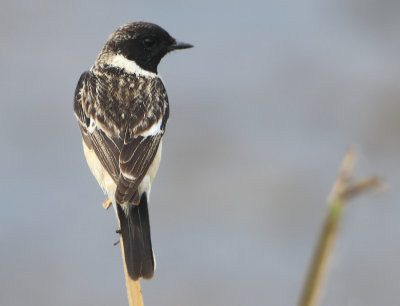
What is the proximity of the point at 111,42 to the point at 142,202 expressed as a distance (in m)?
1.90

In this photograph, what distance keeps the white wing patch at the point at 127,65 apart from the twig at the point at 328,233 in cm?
432

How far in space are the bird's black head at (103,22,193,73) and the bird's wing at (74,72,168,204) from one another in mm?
677

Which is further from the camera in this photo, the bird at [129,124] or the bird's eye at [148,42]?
the bird's eye at [148,42]

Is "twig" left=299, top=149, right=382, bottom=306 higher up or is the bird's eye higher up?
the bird's eye

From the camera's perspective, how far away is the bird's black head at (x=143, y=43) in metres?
4.97

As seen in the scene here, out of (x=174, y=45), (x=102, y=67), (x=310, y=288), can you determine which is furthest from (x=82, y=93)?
(x=310, y=288)

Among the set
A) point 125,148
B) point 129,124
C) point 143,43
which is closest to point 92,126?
point 129,124

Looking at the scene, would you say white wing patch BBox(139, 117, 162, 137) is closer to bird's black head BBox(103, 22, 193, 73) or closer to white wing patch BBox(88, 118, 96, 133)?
white wing patch BBox(88, 118, 96, 133)

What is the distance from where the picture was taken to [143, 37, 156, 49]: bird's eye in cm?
499

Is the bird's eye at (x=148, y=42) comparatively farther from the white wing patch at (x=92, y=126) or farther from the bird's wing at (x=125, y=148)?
the white wing patch at (x=92, y=126)

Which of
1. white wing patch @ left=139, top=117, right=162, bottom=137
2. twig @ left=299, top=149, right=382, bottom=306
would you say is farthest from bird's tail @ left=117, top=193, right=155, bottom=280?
twig @ left=299, top=149, right=382, bottom=306

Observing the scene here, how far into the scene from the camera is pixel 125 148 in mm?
3973

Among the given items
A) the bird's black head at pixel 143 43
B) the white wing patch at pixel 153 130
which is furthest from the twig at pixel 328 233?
the bird's black head at pixel 143 43

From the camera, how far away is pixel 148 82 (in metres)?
4.81
